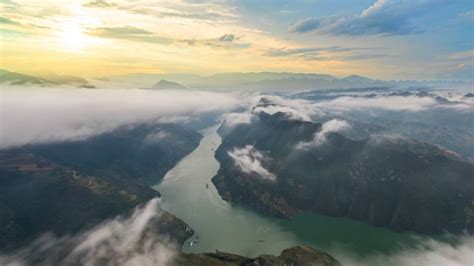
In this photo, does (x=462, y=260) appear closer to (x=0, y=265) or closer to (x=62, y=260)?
(x=62, y=260)

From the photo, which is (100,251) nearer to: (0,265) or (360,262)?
(0,265)

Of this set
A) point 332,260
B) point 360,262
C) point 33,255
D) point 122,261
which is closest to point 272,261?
point 332,260

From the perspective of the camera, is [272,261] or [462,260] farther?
[462,260]

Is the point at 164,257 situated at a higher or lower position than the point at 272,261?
Result: lower

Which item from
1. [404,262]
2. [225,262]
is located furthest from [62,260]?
[404,262]

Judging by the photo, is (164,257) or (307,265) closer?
(307,265)

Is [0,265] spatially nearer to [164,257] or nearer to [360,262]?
[164,257]

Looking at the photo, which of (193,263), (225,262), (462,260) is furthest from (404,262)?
(193,263)

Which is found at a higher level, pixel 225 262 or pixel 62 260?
pixel 225 262
